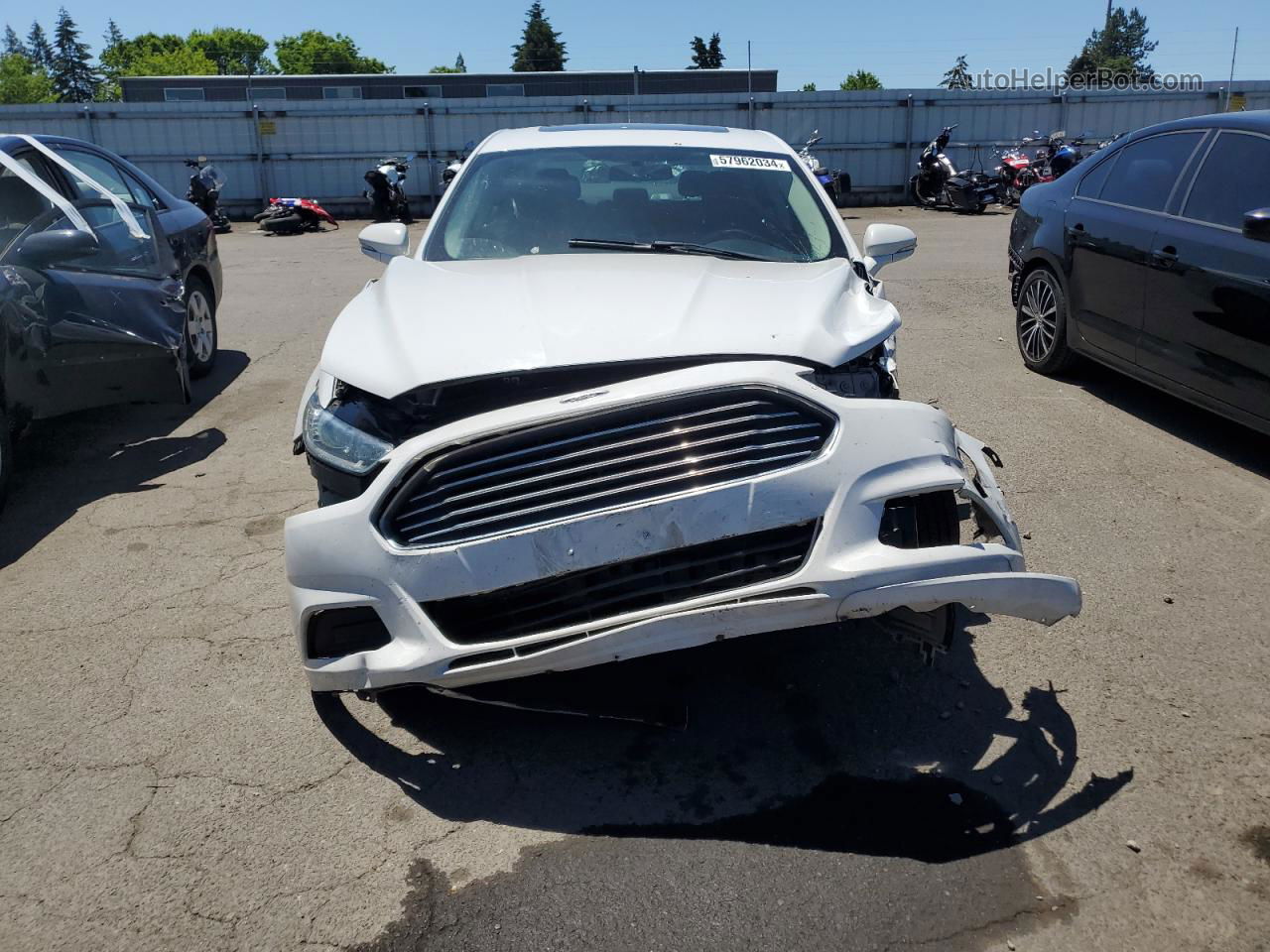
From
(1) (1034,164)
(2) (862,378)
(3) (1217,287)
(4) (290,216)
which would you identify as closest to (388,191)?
(4) (290,216)

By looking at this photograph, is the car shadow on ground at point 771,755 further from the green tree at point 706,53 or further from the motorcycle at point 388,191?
the green tree at point 706,53

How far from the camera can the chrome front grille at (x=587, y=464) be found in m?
2.73

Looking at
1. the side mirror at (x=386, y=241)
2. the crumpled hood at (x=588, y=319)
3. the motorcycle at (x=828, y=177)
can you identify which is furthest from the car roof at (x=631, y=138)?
the motorcycle at (x=828, y=177)

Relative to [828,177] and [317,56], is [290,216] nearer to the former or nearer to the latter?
[828,177]

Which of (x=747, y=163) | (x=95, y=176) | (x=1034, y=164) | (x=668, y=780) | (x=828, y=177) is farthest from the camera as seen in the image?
(x=1034, y=164)

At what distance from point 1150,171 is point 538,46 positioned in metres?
91.4

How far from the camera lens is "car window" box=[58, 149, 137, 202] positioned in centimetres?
638

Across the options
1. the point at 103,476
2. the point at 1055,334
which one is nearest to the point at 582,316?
the point at 103,476

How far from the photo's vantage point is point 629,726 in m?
3.28

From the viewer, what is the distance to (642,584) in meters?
2.76

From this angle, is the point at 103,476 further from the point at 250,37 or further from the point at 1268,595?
the point at 250,37

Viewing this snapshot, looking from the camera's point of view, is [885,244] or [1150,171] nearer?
[885,244]

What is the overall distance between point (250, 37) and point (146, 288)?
381ft

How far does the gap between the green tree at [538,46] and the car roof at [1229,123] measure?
8946 cm
